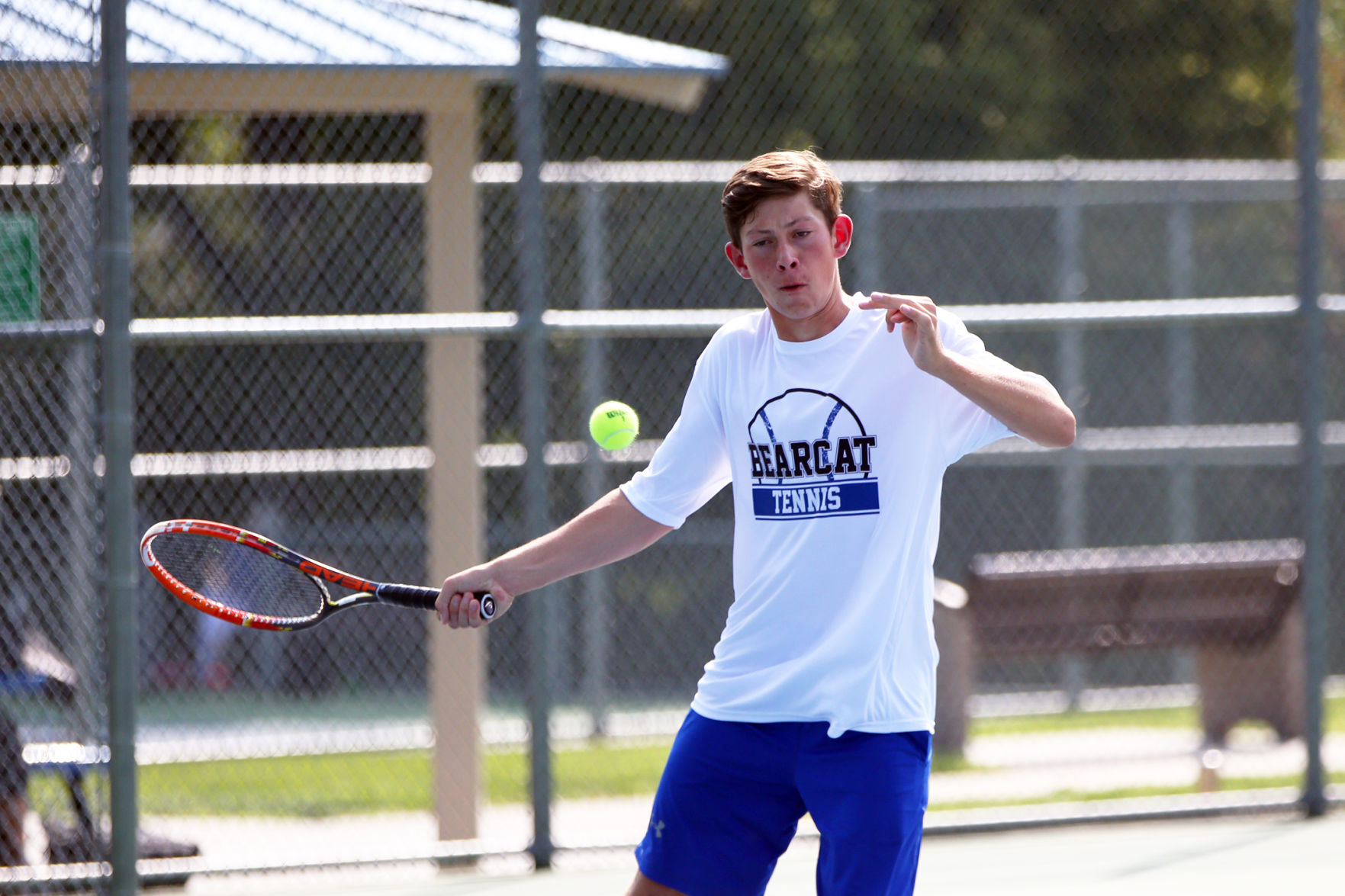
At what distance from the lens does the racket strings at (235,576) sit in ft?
11.6

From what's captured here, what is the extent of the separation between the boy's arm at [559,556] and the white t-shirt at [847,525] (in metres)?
0.28

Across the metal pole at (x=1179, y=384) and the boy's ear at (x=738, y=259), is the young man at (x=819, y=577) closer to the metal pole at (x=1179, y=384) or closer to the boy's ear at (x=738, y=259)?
the boy's ear at (x=738, y=259)

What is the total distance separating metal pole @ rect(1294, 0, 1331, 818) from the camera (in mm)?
5820

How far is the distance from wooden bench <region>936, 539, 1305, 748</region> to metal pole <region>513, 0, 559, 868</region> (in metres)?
2.48

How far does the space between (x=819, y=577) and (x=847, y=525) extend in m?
0.11

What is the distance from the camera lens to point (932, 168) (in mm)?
8133

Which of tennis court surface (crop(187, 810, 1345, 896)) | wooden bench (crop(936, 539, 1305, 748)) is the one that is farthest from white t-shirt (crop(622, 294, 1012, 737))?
wooden bench (crop(936, 539, 1305, 748))

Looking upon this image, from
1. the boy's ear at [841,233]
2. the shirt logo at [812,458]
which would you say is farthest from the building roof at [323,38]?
the shirt logo at [812,458]

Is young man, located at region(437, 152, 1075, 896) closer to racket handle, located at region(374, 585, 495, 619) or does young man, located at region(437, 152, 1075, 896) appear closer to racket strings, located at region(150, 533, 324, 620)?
racket handle, located at region(374, 585, 495, 619)

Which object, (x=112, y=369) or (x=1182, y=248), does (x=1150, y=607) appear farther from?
(x=112, y=369)

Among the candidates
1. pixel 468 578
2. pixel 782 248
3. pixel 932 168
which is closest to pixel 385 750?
pixel 932 168

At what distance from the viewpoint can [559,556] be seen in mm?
3170

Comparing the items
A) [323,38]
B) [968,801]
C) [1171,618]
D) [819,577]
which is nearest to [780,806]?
[819,577]

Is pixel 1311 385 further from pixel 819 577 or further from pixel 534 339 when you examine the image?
pixel 819 577
